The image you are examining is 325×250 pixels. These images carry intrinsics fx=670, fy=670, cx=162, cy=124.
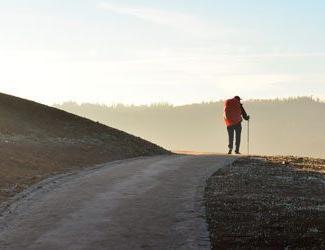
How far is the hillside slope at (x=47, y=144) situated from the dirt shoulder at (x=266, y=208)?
619 cm

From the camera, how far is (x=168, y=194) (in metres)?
18.0

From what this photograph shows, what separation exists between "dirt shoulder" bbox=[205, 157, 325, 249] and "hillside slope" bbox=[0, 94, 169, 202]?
6.19 meters

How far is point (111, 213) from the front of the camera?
15.5 m

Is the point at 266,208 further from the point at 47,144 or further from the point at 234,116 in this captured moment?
the point at 234,116

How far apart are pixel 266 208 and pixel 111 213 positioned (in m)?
3.62

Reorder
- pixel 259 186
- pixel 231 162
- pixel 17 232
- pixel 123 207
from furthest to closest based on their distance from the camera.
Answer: pixel 231 162 → pixel 259 186 → pixel 123 207 → pixel 17 232

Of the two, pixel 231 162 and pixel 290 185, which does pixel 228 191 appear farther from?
pixel 231 162

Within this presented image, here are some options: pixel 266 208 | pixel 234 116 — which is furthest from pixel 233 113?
pixel 266 208

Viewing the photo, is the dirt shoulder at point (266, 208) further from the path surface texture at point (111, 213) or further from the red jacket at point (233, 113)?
the red jacket at point (233, 113)

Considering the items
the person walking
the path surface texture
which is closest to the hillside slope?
the path surface texture

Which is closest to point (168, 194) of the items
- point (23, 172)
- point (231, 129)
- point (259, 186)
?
point (259, 186)

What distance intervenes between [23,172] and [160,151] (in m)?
12.9

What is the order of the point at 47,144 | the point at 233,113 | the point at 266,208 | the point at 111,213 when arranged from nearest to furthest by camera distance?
1. the point at 111,213
2. the point at 266,208
3. the point at 47,144
4. the point at 233,113

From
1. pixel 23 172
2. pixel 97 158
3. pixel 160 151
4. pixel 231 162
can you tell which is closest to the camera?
pixel 23 172
